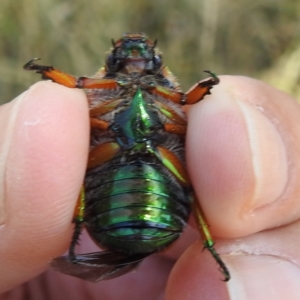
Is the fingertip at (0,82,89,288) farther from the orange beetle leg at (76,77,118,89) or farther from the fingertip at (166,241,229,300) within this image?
the fingertip at (166,241,229,300)

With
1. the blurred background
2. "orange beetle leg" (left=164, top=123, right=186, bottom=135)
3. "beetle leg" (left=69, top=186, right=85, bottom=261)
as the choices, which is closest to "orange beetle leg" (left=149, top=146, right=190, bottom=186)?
"orange beetle leg" (left=164, top=123, right=186, bottom=135)

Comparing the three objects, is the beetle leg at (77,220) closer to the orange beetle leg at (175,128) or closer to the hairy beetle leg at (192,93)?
the orange beetle leg at (175,128)

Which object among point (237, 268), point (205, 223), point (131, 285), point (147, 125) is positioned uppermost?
point (147, 125)

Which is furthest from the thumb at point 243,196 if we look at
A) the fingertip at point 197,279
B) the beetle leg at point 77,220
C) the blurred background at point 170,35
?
the blurred background at point 170,35

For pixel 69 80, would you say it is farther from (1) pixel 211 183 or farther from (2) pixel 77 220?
(1) pixel 211 183

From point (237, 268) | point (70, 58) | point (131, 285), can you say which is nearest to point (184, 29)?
point (70, 58)

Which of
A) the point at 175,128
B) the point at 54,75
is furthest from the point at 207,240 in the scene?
the point at 54,75

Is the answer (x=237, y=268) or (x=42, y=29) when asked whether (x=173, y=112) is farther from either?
(x=42, y=29)
